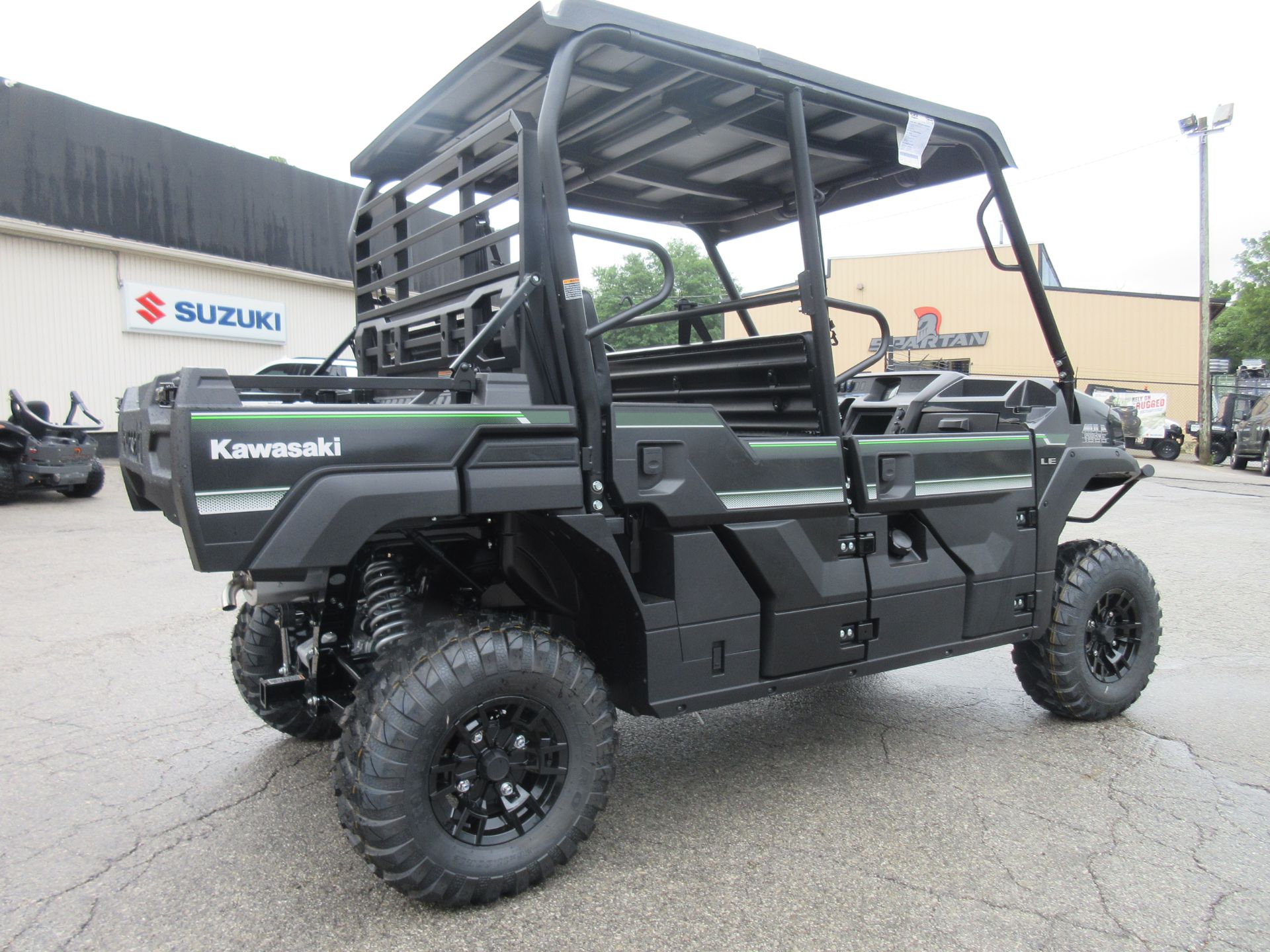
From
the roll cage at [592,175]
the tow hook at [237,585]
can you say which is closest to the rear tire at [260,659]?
the tow hook at [237,585]

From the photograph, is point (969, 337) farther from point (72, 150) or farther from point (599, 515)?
point (599, 515)

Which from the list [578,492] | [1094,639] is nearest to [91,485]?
[578,492]

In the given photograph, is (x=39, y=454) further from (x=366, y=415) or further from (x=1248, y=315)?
(x=1248, y=315)

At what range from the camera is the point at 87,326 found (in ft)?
51.9

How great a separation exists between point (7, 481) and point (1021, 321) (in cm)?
3062

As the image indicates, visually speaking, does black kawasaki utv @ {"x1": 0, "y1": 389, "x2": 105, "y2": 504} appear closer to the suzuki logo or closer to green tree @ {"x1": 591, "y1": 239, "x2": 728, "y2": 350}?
the suzuki logo

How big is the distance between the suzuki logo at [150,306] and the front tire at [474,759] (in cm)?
1668

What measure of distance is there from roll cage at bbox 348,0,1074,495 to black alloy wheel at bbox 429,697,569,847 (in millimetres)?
728

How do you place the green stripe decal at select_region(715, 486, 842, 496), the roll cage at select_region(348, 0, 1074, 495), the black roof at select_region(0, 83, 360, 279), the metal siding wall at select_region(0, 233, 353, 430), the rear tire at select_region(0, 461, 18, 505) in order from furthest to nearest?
1. the metal siding wall at select_region(0, 233, 353, 430)
2. the black roof at select_region(0, 83, 360, 279)
3. the rear tire at select_region(0, 461, 18, 505)
4. the green stripe decal at select_region(715, 486, 842, 496)
5. the roll cage at select_region(348, 0, 1074, 495)

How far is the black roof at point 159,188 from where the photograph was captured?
14.7 metres

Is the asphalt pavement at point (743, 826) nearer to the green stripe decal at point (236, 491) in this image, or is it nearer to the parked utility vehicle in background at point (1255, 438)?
the green stripe decal at point (236, 491)

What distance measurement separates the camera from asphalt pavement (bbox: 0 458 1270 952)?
2432mm

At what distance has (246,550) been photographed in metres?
2.16

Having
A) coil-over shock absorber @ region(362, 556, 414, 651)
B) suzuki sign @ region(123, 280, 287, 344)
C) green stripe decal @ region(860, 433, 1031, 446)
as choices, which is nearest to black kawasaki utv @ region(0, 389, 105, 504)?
suzuki sign @ region(123, 280, 287, 344)
